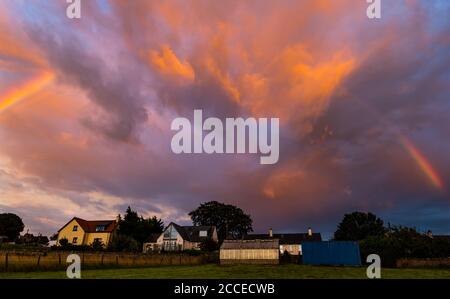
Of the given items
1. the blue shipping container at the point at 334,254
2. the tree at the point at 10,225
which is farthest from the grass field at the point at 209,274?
the tree at the point at 10,225

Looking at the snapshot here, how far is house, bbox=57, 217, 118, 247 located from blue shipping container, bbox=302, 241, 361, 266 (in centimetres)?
5207

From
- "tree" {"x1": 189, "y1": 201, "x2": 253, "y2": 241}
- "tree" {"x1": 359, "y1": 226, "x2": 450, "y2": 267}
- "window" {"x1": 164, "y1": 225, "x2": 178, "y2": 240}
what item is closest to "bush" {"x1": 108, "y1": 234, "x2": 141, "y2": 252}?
"window" {"x1": 164, "y1": 225, "x2": 178, "y2": 240}

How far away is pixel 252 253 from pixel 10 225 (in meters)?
107

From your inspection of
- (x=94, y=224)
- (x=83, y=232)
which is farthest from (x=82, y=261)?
(x=94, y=224)

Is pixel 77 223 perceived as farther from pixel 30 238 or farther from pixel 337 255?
pixel 337 255

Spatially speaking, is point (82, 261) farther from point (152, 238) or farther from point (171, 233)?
point (152, 238)

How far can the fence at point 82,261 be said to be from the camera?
90.0ft

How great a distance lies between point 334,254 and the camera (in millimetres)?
51000

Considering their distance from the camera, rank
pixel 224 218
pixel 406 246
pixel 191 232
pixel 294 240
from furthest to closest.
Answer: pixel 224 218 < pixel 191 232 < pixel 294 240 < pixel 406 246

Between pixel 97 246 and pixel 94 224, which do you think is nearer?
pixel 97 246

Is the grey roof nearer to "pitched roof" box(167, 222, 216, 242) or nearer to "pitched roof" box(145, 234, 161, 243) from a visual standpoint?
"pitched roof" box(167, 222, 216, 242)

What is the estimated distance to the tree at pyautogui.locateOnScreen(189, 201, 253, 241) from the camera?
124m
